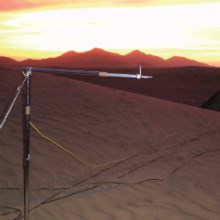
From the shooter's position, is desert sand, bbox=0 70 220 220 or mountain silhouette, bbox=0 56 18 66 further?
mountain silhouette, bbox=0 56 18 66

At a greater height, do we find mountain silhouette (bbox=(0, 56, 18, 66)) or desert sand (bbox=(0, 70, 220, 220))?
mountain silhouette (bbox=(0, 56, 18, 66))

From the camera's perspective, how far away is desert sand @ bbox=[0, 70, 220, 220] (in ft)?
17.8

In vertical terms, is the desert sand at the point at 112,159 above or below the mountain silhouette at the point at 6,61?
below

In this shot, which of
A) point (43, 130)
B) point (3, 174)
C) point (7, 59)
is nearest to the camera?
point (3, 174)

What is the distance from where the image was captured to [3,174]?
6.50 meters

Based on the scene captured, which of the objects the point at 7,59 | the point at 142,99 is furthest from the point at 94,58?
the point at 142,99

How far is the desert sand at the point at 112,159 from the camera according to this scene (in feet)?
17.8

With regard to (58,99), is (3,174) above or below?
below

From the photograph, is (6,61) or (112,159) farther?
(6,61)

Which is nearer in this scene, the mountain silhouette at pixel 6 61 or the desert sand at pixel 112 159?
the desert sand at pixel 112 159

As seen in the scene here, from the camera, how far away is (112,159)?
762 centimetres

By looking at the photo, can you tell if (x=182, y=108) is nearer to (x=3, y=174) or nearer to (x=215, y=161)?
(x=215, y=161)

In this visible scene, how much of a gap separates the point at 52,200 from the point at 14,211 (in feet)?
1.89

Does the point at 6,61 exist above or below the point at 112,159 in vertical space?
above
